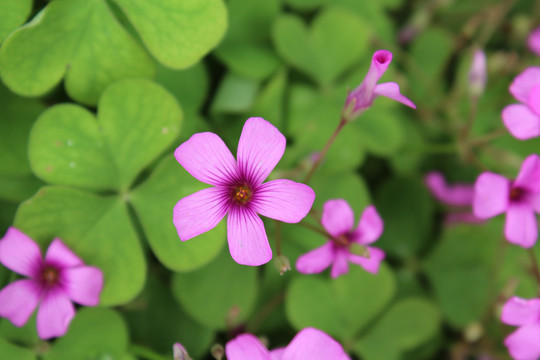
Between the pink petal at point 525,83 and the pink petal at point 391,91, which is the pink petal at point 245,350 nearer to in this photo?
the pink petal at point 391,91

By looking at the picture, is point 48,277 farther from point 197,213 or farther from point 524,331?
point 524,331

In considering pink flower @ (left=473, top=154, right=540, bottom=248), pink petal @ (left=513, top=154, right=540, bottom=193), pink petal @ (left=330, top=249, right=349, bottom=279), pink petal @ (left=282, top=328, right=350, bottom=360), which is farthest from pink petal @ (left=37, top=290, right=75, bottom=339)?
pink petal @ (left=513, top=154, right=540, bottom=193)

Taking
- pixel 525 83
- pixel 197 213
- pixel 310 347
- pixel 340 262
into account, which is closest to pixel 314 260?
pixel 340 262

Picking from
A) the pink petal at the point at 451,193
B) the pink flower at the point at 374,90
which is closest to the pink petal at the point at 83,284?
the pink flower at the point at 374,90

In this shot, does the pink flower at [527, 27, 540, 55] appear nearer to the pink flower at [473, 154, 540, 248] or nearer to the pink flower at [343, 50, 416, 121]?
the pink flower at [473, 154, 540, 248]

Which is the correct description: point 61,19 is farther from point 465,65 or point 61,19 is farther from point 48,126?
point 465,65

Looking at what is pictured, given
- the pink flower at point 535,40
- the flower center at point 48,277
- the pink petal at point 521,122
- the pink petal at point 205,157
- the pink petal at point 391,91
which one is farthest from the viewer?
the pink flower at point 535,40
